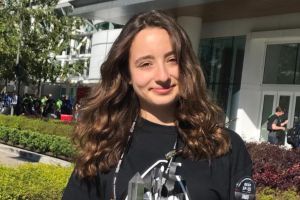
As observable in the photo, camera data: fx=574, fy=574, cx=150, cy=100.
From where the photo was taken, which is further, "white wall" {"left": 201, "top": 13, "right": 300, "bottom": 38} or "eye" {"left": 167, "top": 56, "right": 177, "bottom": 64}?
"white wall" {"left": 201, "top": 13, "right": 300, "bottom": 38}

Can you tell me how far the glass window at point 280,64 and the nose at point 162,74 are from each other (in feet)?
65.3

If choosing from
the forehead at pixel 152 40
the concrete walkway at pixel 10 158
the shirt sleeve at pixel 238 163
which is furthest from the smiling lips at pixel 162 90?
the concrete walkway at pixel 10 158

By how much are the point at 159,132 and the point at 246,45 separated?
839 inches

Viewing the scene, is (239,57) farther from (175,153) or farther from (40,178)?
(175,153)

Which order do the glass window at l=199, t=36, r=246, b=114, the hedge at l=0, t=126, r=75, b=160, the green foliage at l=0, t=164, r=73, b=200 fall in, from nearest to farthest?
the green foliage at l=0, t=164, r=73, b=200 < the hedge at l=0, t=126, r=75, b=160 < the glass window at l=199, t=36, r=246, b=114

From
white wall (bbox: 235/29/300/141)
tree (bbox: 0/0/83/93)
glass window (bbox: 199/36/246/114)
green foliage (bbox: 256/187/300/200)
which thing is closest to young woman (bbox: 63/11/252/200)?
green foliage (bbox: 256/187/300/200)

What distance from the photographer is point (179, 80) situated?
1.93 m

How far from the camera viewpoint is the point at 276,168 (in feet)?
25.7

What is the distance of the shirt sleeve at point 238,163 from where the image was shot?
1.83 m

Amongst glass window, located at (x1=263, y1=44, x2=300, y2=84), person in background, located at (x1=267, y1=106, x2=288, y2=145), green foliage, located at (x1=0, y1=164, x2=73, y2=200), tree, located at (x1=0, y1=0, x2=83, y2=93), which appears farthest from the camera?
tree, located at (x1=0, y1=0, x2=83, y2=93)

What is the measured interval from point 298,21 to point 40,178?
54.0ft

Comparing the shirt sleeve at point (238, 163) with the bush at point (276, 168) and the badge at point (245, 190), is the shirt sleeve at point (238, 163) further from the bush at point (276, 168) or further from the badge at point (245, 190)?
the bush at point (276, 168)

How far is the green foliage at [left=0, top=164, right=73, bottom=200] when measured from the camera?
5.14 m

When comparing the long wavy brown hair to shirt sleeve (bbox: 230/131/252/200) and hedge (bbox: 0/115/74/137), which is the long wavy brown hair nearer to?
shirt sleeve (bbox: 230/131/252/200)
